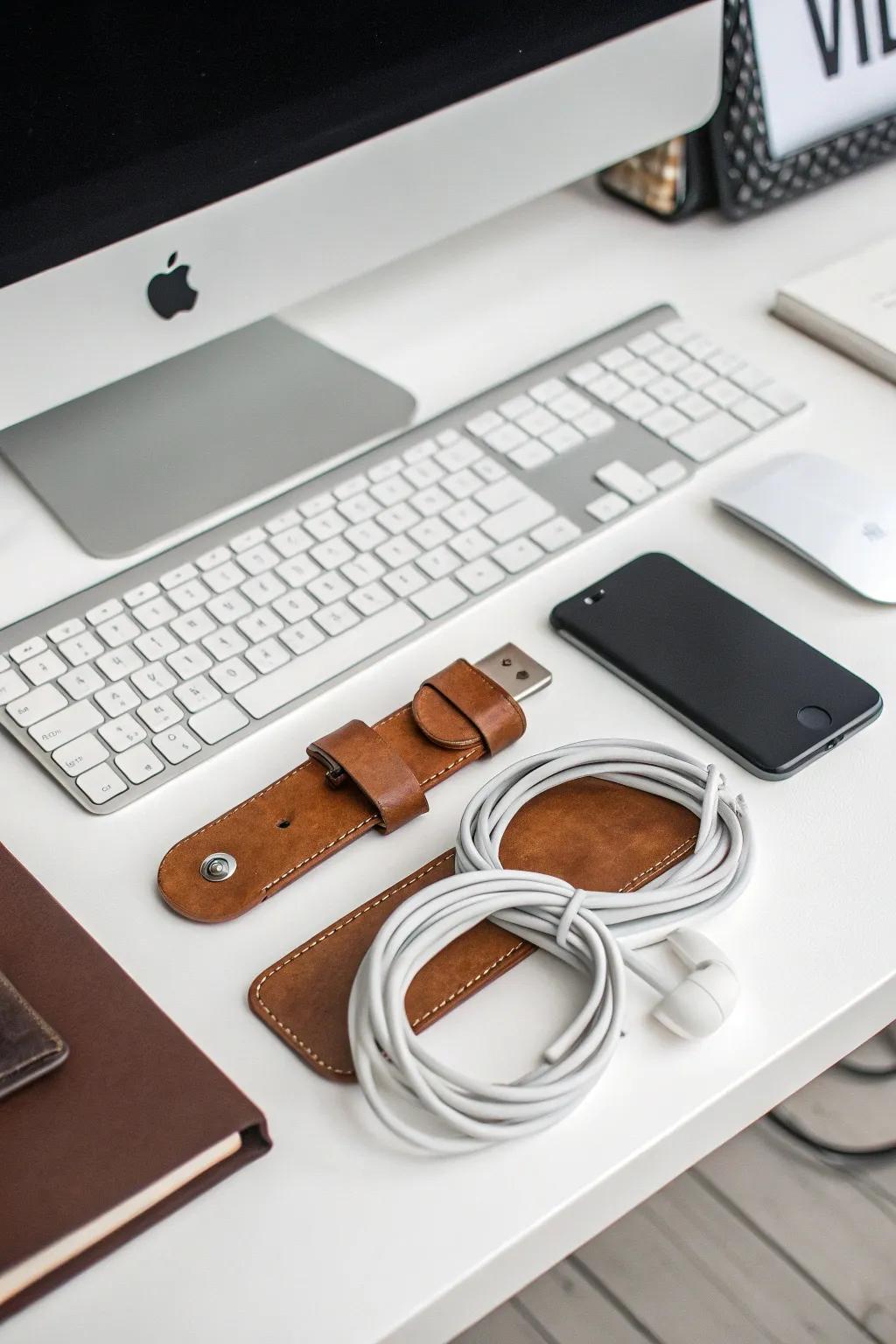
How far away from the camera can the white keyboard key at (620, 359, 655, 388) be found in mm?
824

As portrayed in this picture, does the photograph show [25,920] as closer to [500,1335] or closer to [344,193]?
[344,193]

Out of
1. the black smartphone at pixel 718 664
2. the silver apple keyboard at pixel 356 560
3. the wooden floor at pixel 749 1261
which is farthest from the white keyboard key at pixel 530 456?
the wooden floor at pixel 749 1261

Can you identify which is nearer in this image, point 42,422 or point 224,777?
point 224,777

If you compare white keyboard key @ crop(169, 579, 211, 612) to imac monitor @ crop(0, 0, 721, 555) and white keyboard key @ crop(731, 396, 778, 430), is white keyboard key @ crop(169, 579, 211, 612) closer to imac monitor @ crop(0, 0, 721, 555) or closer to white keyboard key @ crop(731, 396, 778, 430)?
imac monitor @ crop(0, 0, 721, 555)

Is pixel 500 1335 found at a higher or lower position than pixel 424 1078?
lower

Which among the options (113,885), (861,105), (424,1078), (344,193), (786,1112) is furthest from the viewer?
(786,1112)

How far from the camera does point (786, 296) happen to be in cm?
89

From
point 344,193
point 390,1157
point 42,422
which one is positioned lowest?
point 390,1157

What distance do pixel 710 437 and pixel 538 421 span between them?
0.35 ft

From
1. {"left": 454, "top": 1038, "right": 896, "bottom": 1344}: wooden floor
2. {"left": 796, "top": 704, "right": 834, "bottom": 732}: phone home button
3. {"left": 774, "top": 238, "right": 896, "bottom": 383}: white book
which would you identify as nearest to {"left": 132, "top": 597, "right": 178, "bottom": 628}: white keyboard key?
{"left": 796, "top": 704, "right": 834, "bottom": 732}: phone home button

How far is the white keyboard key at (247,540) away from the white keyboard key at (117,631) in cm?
8

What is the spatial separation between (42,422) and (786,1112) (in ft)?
3.06

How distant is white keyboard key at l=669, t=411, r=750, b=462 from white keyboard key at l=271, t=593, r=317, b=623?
26cm

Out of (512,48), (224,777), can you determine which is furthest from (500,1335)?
(512,48)
